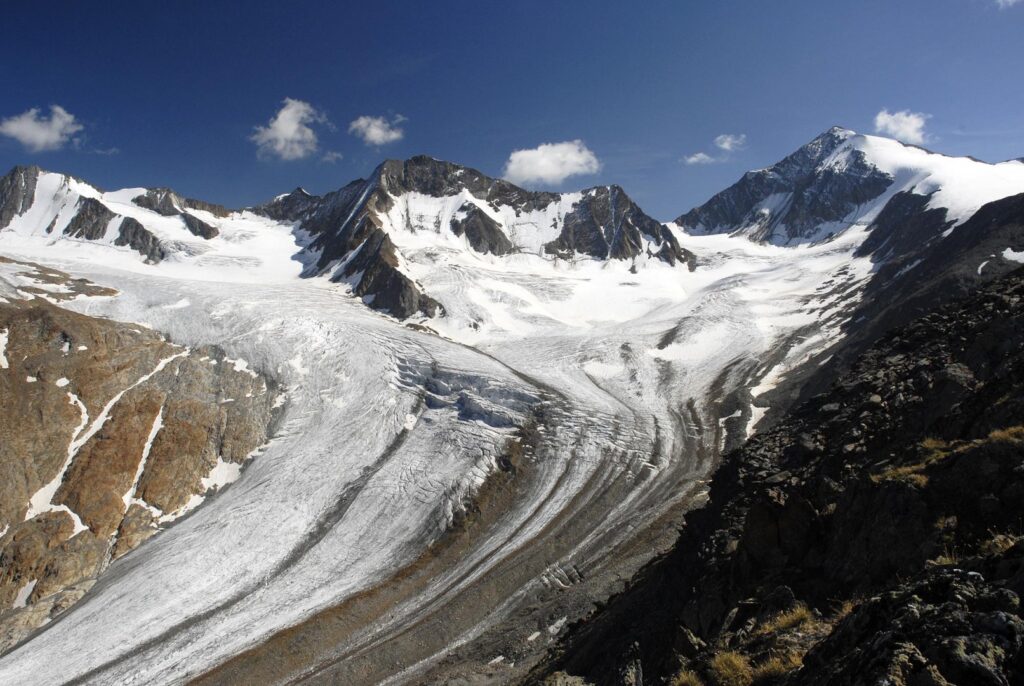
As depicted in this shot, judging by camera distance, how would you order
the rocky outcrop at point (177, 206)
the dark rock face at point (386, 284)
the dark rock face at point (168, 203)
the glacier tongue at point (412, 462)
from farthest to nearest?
the dark rock face at point (168, 203)
the rocky outcrop at point (177, 206)
the dark rock face at point (386, 284)
the glacier tongue at point (412, 462)

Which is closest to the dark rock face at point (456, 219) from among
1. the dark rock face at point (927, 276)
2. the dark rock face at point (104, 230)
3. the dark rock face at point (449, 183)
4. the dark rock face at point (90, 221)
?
the dark rock face at point (449, 183)

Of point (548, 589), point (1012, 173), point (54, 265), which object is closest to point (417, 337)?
point (548, 589)

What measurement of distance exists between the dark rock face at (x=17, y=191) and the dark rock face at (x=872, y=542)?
192364 mm

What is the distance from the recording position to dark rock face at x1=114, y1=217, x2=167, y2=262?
136 meters

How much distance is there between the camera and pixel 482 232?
6166 inches

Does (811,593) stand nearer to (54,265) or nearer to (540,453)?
(540,453)

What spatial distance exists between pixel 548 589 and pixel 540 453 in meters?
20.1

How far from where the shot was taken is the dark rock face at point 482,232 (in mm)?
154000

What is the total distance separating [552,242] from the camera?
6417 inches

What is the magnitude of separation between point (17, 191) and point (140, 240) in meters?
52.6

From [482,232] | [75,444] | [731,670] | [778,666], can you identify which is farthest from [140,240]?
[778,666]

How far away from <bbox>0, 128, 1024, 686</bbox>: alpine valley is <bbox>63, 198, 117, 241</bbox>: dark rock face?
1020 cm

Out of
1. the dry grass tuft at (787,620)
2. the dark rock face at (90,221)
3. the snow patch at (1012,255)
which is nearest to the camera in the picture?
the dry grass tuft at (787,620)

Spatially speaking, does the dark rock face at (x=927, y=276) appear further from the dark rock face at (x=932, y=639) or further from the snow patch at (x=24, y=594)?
the snow patch at (x=24, y=594)
